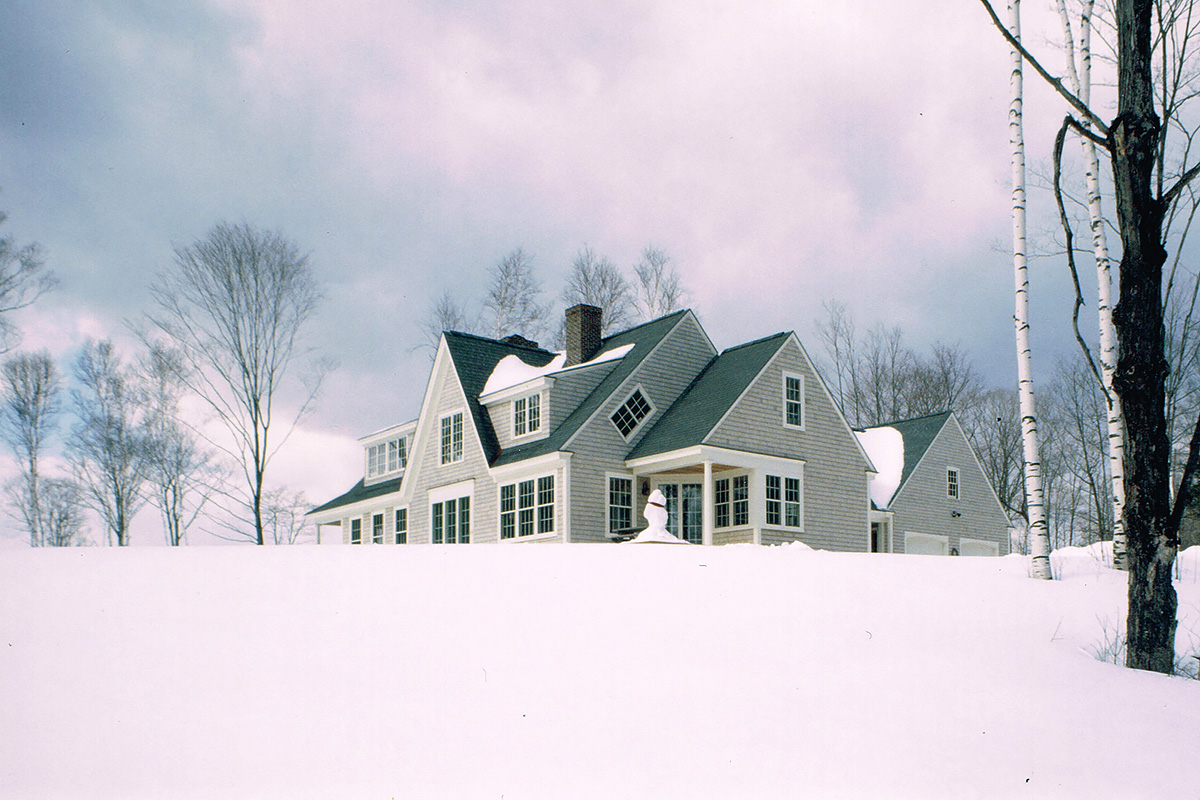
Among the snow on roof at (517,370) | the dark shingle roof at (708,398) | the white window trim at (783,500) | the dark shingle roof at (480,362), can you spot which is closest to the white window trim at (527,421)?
the snow on roof at (517,370)

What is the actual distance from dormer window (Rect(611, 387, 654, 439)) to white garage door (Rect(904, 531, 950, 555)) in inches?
420

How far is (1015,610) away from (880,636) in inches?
84.0

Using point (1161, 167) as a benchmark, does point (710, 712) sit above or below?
below

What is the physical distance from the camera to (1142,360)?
7.39 m

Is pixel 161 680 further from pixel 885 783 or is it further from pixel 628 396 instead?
pixel 628 396

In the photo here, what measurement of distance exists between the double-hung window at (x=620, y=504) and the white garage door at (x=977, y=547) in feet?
45.2

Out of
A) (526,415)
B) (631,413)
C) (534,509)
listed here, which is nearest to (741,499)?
(631,413)


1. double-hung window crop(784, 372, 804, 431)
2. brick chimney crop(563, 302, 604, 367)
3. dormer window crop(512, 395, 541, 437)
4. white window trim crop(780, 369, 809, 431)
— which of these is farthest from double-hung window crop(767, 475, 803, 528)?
brick chimney crop(563, 302, 604, 367)

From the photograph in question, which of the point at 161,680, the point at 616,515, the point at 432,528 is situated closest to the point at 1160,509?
the point at 161,680

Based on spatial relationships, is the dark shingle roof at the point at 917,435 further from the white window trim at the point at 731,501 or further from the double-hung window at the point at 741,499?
the white window trim at the point at 731,501

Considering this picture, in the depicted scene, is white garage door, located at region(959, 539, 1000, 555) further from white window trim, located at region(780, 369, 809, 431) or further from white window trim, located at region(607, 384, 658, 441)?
white window trim, located at region(607, 384, 658, 441)

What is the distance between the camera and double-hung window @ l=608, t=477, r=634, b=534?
2084 cm

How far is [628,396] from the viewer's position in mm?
21750

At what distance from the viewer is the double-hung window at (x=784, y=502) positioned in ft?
68.9
